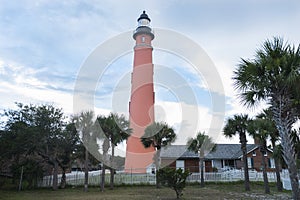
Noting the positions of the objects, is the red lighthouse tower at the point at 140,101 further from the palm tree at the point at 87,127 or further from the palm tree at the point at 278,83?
the palm tree at the point at 278,83

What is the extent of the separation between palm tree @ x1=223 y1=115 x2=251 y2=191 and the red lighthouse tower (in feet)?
23.2

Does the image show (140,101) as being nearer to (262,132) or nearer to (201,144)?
(201,144)

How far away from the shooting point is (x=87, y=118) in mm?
17250

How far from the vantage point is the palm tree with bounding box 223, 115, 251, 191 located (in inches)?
619

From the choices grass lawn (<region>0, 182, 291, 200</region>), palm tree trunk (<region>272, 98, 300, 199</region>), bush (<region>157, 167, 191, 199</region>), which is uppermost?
palm tree trunk (<region>272, 98, 300, 199</region>)

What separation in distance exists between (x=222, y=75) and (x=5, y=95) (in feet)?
50.2

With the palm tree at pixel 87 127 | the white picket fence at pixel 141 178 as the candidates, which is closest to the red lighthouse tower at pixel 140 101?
the white picket fence at pixel 141 178

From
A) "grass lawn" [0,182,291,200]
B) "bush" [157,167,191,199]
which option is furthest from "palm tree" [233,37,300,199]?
"grass lawn" [0,182,291,200]

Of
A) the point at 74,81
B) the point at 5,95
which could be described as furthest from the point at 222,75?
the point at 5,95

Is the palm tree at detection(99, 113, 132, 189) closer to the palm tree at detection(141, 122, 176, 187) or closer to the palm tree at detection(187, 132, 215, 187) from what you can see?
the palm tree at detection(141, 122, 176, 187)

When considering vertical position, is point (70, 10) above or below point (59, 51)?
above

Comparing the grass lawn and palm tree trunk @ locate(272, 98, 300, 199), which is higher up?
palm tree trunk @ locate(272, 98, 300, 199)

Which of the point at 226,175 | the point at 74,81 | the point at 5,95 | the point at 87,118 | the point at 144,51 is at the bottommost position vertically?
the point at 226,175

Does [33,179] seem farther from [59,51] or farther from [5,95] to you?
[59,51]
